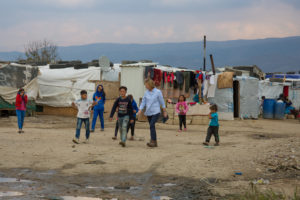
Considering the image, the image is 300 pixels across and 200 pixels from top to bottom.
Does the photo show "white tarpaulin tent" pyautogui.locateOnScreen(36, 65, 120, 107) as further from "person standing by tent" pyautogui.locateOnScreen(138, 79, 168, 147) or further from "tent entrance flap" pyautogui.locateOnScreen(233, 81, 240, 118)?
"person standing by tent" pyautogui.locateOnScreen(138, 79, 168, 147)

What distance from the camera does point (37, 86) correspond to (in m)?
19.6

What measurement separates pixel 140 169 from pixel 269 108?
1845cm

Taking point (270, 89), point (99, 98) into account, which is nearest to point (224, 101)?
point (270, 89)

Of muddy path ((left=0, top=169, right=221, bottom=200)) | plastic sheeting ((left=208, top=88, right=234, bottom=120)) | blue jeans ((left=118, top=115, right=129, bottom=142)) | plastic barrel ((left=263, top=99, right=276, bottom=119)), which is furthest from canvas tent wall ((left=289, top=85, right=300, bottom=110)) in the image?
muddy path ((left=0, top=169, right=221, bottom=200))

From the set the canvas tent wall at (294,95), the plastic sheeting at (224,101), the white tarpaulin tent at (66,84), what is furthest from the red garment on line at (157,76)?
the canvas tent wall at (294,95)

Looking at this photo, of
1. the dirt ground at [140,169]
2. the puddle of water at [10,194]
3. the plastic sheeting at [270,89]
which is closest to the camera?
the puddle of water at [10,194]

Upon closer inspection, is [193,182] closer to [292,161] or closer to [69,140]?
[292,161]

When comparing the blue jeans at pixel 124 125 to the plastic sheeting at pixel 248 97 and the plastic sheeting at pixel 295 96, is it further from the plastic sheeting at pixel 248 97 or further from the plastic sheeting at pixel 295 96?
the plastic sheeting at pixel 295 96

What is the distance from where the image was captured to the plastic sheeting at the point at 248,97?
876 inches

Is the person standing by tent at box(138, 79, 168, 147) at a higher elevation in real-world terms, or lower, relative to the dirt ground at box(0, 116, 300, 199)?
higher

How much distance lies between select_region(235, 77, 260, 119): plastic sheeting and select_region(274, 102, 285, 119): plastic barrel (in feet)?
5.64

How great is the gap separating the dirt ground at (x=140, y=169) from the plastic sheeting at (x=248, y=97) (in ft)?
40.8

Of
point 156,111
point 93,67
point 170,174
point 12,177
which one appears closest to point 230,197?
point 170,174

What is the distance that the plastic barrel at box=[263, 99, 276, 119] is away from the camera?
2411 cm
